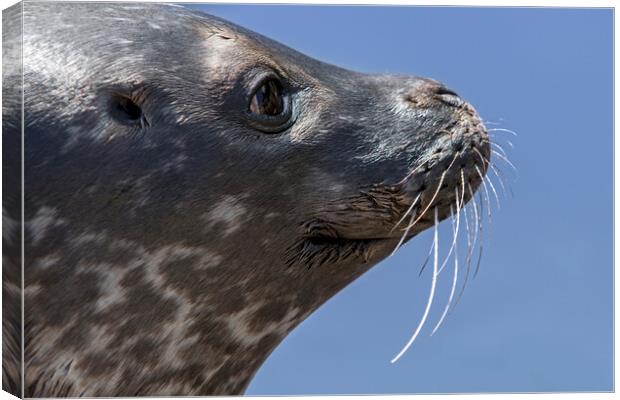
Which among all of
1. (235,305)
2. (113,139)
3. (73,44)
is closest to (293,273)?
(235,305)

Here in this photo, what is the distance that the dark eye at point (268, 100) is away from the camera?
4.09m

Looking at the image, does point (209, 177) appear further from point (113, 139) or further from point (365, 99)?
point (365, 99)

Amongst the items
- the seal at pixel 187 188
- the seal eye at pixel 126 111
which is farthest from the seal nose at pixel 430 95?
the seal eye at pixel 126 111

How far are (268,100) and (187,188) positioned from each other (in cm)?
40

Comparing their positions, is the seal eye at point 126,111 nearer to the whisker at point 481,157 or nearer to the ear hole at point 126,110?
the ear hole at point 126,110

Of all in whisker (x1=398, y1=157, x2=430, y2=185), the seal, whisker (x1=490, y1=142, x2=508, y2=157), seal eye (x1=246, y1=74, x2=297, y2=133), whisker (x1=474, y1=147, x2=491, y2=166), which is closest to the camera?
the seal

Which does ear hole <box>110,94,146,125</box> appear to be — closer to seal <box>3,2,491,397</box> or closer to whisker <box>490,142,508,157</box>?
seal <box>3,2,491,397</box>

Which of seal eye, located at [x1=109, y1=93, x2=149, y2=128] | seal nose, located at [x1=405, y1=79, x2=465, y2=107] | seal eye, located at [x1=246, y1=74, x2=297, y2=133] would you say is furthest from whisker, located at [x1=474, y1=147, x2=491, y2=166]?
seal eye, located at [x1=109, y1=93, x2=149, y2=128]

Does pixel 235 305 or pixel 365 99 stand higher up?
pixel 365 99

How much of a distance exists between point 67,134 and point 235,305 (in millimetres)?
814

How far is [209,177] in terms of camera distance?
403 centimetres

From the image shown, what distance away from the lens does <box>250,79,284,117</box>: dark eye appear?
4086 millimetres

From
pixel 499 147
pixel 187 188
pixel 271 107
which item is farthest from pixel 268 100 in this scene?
pixel 499 147

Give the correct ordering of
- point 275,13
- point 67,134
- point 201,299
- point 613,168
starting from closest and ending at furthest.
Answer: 1. point 67,134
2. point 201,299
3. point 275,13
4. point 613,168
